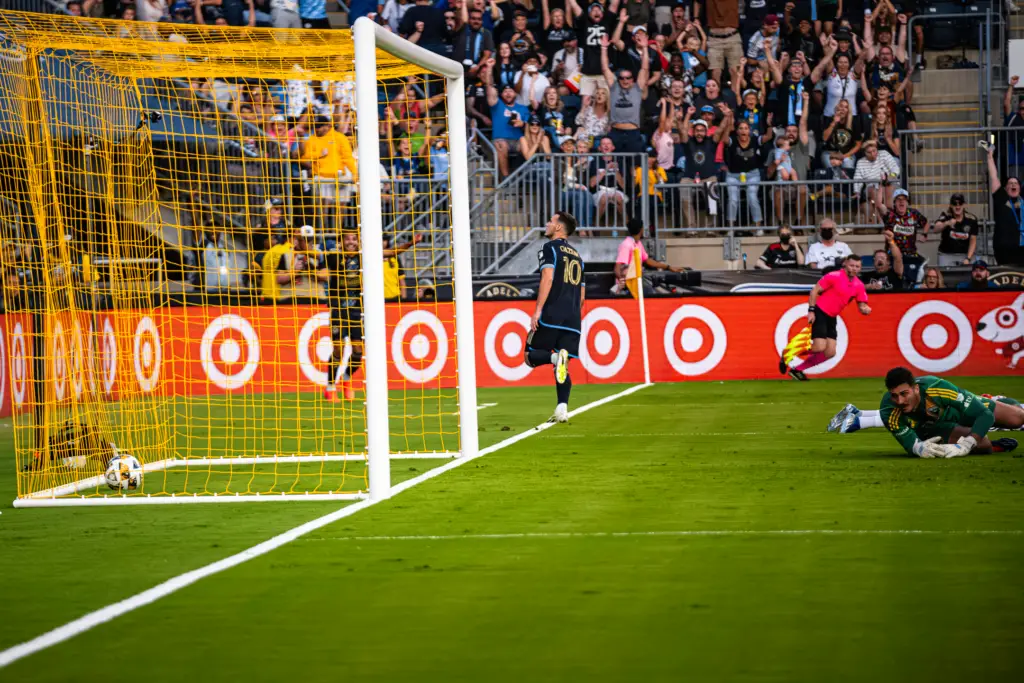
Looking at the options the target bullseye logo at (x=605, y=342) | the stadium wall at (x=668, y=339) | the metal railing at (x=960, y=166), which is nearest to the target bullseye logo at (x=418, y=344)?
the stadium wall at (x=668, y=339)

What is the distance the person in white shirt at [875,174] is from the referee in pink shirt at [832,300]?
356 cm

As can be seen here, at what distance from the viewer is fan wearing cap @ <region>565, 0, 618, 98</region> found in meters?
25.1

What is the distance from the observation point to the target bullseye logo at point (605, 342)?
21.1 m

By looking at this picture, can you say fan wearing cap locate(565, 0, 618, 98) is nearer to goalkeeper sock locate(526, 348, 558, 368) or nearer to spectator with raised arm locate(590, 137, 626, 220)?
spectator with raised arm locate(590, 137, 626, 220)

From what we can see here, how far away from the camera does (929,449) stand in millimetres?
10273

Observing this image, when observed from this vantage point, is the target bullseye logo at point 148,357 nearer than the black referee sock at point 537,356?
Yes

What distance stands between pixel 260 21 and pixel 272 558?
839 inches

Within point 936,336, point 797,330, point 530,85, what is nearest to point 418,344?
point 797,330

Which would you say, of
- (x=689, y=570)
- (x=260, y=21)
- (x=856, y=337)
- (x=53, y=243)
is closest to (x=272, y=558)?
(x=689, y=570)

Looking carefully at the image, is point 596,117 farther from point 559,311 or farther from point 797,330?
Answer: point 559,311

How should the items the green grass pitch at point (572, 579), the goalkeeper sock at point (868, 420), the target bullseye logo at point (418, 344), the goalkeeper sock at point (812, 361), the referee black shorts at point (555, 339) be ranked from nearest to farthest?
the green grass pitch at point (572, 579)
the goalkeeper sock at point (868, 420)
the referee black shorts at point (555, 339)
the goalkeeper sock at point (812, 361)
the target bullseye logo at point (418, 344)

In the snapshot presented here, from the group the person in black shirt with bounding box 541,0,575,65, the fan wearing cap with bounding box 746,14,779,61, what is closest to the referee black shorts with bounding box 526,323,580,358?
the fan wearing cap with bounding box 746,14,779,61

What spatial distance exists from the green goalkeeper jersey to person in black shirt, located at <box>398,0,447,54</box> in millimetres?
16842

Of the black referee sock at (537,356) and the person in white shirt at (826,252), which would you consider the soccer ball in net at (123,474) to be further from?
the person in white shirt at (826,252)
